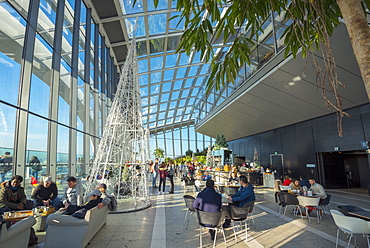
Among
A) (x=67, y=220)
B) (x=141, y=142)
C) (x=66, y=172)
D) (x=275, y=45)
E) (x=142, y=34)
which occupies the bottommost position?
(x=67, y=220)

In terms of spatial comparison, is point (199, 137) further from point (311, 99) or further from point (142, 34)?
point (311, 99)

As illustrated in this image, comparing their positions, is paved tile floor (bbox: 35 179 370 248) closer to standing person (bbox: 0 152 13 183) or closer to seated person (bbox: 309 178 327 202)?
seated person (bbox: 309 178 327 202)

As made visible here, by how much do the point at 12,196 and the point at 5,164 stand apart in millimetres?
799

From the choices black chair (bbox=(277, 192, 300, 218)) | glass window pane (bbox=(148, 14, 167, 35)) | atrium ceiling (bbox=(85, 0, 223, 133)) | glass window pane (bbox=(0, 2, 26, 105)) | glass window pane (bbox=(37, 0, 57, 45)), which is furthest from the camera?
glass window pane (bbox=(148, 14, 167, 35))

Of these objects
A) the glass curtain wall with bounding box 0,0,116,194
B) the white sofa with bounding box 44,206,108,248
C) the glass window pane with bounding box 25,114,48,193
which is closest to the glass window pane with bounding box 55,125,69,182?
the glass curtain wall with bounding box 0,0,116,194

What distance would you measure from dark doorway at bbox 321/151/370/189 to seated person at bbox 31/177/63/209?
1187cm

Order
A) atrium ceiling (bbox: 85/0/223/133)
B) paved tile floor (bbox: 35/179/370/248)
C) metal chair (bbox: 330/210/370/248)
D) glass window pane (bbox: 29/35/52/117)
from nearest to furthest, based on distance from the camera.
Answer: metal chair (bbox: 330/210/370/248), paved tile floor (bbox: 35/179/370/248), glass window pane (bbox: 29/35/52/117), atrium ceiling (bbox: 85/0/223/133)

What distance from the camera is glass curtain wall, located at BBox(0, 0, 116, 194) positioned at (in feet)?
16.2

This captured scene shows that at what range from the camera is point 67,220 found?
11.2ft

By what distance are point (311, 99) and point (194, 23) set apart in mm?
9505

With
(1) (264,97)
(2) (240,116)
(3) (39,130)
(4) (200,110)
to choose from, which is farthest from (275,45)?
(4) (200,110)

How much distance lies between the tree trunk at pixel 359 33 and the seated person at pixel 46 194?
5710 mm

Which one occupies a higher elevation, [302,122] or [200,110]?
[200,110]

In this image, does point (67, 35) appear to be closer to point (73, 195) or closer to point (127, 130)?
point (127, 130)
